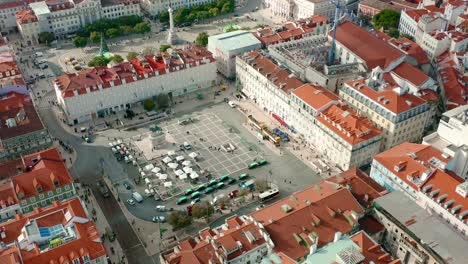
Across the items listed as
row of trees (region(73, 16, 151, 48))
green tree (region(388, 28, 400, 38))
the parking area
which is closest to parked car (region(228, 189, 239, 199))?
the parking area

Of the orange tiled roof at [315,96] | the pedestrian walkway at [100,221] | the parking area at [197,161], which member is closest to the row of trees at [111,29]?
the parking area at [197,161]

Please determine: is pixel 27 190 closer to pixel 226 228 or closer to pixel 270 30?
pixel 226 228

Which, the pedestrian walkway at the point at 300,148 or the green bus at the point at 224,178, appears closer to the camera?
the green bus at the point at 224,178

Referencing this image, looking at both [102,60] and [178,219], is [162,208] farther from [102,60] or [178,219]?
[102,60]

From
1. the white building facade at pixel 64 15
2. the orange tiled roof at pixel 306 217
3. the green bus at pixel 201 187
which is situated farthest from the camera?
the white building facade at pixel 64 15

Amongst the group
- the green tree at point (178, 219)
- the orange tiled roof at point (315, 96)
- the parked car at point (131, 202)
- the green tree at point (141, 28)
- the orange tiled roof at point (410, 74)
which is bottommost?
the parked car at point (131, 202)

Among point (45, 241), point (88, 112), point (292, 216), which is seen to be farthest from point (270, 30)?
point (45, 241)

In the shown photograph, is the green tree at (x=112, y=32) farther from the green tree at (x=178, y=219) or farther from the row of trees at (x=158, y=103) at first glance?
the green tree at (x=178, y=219)
